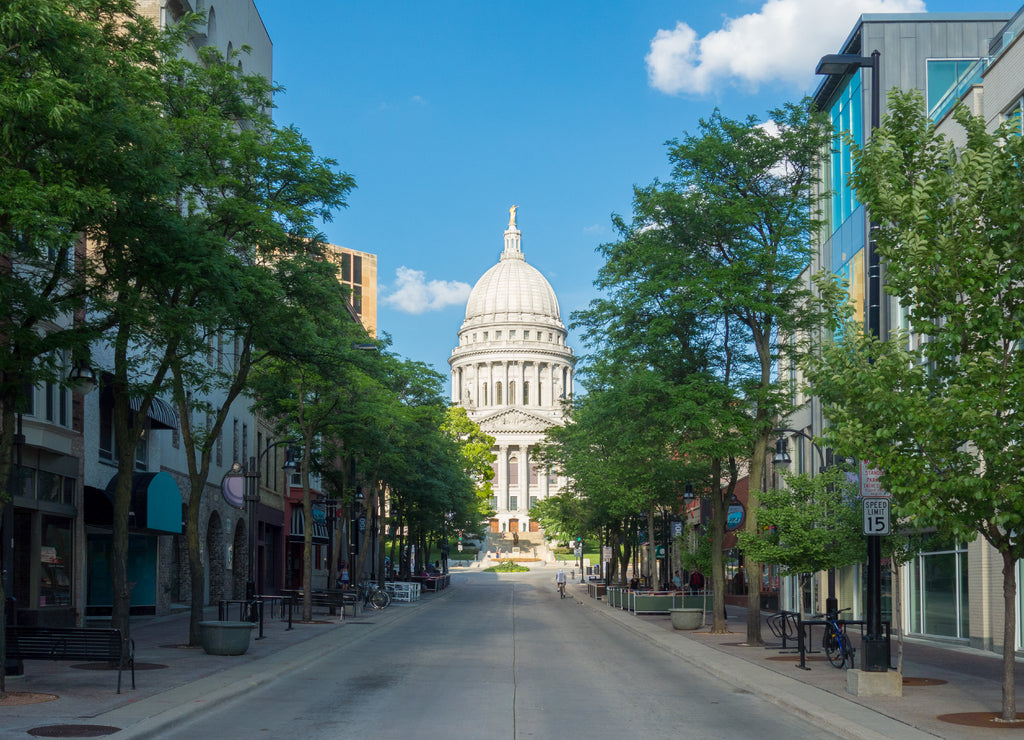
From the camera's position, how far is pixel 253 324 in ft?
75.4

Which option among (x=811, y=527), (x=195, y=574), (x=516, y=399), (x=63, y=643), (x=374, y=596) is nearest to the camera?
(x=63, y=643)

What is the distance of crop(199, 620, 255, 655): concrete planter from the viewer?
23797mm

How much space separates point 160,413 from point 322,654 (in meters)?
13.1

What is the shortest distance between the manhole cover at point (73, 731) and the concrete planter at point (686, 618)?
25.6 m

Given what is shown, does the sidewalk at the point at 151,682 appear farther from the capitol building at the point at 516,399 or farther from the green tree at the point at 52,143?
the capitol building at the point at 516,399

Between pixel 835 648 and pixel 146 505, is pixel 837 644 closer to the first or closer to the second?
pixel 835 648

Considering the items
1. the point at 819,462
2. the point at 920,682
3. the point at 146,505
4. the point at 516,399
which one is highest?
the point at 516,399

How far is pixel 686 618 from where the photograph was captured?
36875 millimetres

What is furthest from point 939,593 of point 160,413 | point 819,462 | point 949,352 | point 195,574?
point 160,413

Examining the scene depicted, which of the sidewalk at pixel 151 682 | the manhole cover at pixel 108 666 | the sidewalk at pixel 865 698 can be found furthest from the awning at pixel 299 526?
the manhole cover at pixel 108 666

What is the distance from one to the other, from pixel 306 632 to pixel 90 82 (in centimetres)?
2093

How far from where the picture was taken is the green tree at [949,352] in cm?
1419

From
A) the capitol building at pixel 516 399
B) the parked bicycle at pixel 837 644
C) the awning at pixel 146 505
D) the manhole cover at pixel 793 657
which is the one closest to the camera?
the parked bicycle at pixel 837 644

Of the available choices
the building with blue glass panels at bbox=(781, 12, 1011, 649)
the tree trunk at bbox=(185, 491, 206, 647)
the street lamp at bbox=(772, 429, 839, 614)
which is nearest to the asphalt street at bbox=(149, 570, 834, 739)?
the tree trunk at bbox=(185, 491, 206, 647)
